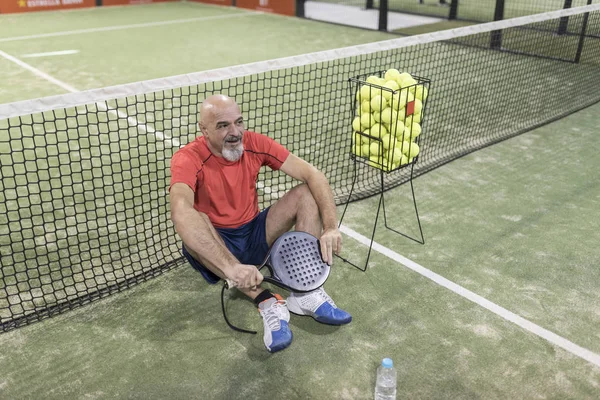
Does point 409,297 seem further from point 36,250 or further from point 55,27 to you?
point 55,27

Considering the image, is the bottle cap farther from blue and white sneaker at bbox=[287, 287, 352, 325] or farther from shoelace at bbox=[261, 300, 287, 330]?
shoelace at bbox=[261, 300, 287, 330]

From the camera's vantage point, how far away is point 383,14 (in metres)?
12.7

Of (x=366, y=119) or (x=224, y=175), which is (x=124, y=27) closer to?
(x=366, y=119)

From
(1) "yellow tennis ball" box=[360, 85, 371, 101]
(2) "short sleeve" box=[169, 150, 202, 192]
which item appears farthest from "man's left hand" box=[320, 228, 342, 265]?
(1) "yellow tennis ball" box=[360, 85, 371, 101]

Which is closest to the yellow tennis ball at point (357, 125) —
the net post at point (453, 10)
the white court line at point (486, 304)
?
the white court line at point (486, 304)

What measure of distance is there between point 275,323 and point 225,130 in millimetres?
1205

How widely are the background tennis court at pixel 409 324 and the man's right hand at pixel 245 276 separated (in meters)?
0.48

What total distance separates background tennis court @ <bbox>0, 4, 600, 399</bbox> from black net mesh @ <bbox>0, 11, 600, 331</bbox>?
1.14 feet

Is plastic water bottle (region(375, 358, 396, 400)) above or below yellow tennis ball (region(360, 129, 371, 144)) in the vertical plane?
below

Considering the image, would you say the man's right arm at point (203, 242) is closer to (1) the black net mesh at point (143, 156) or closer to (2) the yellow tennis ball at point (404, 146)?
(1) the black net mesh at point (143, 156)

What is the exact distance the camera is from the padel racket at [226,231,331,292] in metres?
3.46

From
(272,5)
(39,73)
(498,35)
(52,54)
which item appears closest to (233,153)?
(39,73)

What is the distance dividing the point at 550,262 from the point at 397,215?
4.18ft

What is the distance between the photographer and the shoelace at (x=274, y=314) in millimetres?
3398
